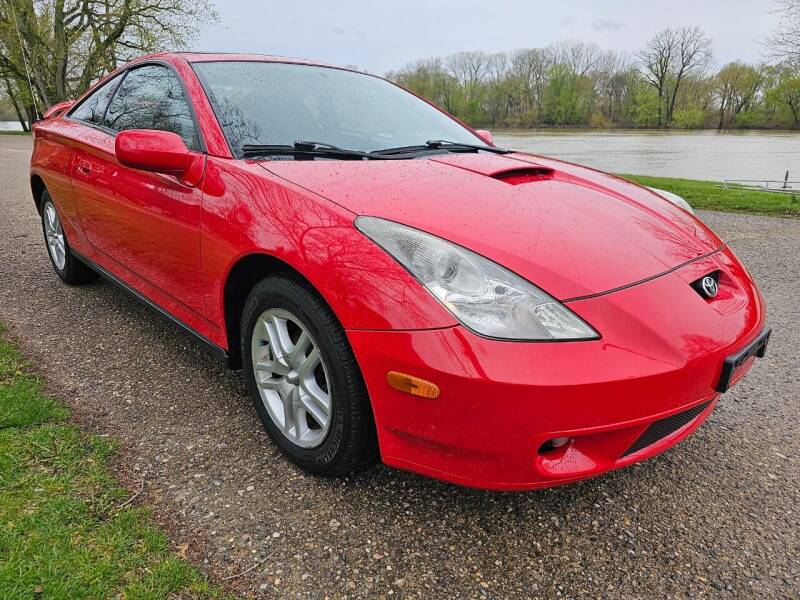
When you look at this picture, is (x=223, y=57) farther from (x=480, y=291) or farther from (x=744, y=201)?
(x=744, y=201)

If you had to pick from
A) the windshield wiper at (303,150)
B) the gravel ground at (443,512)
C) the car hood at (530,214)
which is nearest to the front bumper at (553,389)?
the car hood at (530,214)

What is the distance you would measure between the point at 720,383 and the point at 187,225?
1932 millimetres

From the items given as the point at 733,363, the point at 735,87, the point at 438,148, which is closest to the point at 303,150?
the point at 438,148

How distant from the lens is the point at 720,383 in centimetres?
159

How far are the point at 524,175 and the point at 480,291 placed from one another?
926mm

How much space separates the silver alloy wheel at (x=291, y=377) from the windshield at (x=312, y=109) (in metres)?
0.70

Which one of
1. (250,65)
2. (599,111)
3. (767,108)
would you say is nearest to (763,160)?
(250,65)

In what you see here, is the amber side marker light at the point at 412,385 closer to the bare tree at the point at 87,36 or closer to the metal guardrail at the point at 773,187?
the metal guardrail at the point at 773,187

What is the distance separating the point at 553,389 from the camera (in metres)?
1.35

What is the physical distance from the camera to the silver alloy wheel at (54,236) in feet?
12.5

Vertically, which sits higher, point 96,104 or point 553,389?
point 96,104

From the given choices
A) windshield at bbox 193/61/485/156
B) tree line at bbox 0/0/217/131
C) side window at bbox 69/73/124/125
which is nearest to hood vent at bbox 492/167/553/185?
windshield at bbox 193/61/485/156

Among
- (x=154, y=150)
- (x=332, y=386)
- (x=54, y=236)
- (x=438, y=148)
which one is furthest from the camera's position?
(x=54, y=236)

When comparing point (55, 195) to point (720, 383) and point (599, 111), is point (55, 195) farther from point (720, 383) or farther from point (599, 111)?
point (599, 111)
